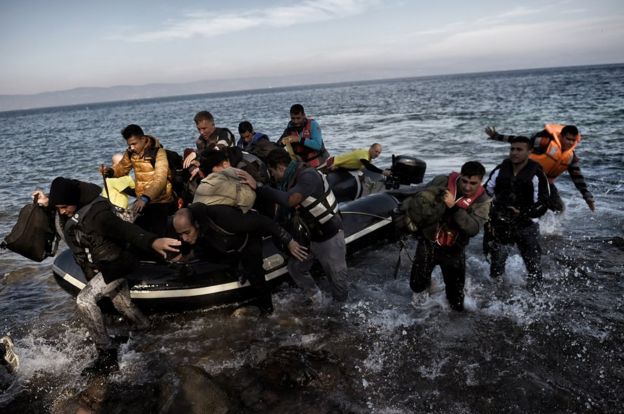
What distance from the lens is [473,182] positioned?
3.98 meters

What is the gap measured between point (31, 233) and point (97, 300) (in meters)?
0.93

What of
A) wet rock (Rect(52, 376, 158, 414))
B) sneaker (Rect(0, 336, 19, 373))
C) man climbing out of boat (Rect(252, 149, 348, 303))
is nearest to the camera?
wet rock (Rect(52, 376, 158, 414))

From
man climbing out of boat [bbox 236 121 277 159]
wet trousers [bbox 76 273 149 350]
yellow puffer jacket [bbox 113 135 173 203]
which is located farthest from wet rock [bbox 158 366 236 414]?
man climbing out of boat [bbox 236 121 277 159]

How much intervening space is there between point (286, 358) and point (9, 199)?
13.0 m

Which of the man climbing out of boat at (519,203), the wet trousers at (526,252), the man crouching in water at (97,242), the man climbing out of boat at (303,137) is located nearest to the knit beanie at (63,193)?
the man crouching in water at (97,242)

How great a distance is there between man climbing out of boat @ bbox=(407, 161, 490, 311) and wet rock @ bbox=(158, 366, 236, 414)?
252 centimetres

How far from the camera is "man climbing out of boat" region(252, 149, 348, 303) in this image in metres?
4.36

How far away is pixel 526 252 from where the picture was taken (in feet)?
17.7

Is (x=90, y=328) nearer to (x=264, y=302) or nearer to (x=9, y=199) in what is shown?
(x=264, y=302)

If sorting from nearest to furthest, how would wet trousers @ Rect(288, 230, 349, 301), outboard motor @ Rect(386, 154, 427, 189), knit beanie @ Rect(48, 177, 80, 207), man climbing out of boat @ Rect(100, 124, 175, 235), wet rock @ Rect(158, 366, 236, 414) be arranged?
wet rock @ Rect(158, 366, 236, 414)
knit beanie @ Rect(48, 177, 80, 207)
wet trousers @ Rect(288, 230, 349, 301)
man climbing out of boat @ Rect(100, 124, 175, 235)
outboard motor @ Rect(386, 154, 427, 189)

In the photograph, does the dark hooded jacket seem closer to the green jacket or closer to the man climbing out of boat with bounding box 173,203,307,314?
the man climbing out of boat with bounding box 173,203,307,314

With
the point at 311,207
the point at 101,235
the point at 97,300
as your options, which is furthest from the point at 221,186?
the point at 97,300

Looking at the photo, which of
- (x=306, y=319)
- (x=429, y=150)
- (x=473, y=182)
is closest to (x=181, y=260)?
(x=306, y=319)

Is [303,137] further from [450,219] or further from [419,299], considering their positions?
[450,219]
